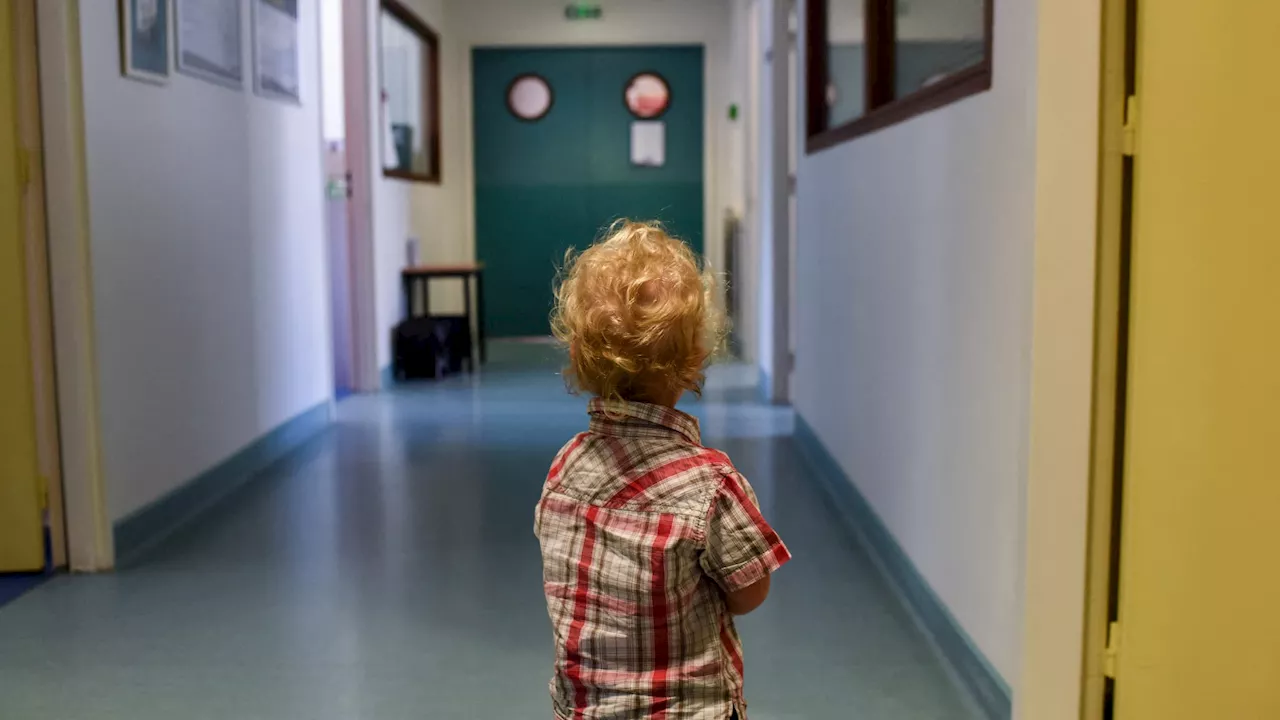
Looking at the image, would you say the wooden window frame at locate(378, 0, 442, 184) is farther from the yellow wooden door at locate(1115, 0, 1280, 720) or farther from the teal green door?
the yellow wooden door at locate(1115, 0, 1280, 720)

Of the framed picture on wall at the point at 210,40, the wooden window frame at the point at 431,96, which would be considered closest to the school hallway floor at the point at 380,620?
the framed picture on wall at the point at 210,40

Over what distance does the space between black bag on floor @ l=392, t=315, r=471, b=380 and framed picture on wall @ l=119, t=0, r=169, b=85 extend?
133 inches

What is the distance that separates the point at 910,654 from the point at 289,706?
3.94 ft

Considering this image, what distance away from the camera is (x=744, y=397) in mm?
6207

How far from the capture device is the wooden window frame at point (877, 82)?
92.7 inches

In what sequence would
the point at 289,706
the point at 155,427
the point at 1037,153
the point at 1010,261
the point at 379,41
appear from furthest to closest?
1. the point at 379,41
2. the point at 155,427
3. the point at 289,706
4. the point at 1010,261
5. the point at 1037,153

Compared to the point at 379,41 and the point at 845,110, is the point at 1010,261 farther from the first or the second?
the point at 379,41

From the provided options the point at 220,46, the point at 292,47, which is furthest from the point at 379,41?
the point at 220,46

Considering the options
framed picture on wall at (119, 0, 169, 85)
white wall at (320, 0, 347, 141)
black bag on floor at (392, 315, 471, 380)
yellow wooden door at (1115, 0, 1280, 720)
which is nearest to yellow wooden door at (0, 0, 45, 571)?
framed picture on wall at (119, 0, 169, 85)

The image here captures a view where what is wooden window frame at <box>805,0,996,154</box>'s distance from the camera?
2.36m

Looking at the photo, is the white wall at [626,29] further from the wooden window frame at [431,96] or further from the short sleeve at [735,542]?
the short sleeve at [735,542]

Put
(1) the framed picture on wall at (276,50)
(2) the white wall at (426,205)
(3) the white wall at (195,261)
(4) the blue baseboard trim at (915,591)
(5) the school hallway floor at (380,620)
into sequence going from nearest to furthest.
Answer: (4) the blue baseboard trim at (915,591), (5) the school hallway floor at (380,620), (3) the white wall at (195,261), (1) the framed picture on wall at (276,50), (2) the white wall at (426,205)

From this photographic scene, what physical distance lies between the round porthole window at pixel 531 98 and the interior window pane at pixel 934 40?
586 cm

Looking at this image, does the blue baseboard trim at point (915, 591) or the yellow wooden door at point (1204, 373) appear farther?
the blue baseboard trim at point (915, 591)
